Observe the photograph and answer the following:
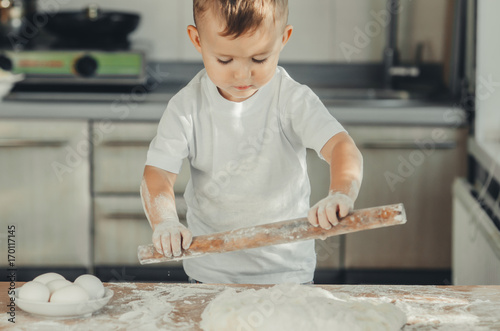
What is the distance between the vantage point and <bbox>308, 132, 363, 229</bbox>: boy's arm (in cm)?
114

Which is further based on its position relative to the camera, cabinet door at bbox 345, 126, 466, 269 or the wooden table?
cabinet door at bbox 345, 126, 466, 269

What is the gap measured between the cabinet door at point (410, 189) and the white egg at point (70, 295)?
5.41ft

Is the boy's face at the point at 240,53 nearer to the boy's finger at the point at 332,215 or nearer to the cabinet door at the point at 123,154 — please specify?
the boy's finger at the point at 332,215

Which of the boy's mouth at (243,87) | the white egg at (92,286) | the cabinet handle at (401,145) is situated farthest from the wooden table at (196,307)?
the cabinet handle at (401,145)

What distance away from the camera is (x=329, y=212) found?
1136 millimetres

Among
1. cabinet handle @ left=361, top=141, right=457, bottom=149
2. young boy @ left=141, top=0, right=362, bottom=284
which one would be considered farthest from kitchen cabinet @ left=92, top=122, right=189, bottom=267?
young boy @ left=141, top=0, right=362, bottom=284

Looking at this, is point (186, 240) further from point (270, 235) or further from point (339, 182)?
point (339, 182)

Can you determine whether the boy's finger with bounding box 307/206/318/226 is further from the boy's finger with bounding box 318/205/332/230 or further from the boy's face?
the boy's face

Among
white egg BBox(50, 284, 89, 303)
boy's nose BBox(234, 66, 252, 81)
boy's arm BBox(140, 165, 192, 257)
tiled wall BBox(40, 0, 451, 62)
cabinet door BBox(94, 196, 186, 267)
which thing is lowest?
cabinet door BBox(94, 196, 186, 267)

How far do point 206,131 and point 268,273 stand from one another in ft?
1.08

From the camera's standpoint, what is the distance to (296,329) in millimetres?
1094

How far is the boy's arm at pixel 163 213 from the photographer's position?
3.92ft

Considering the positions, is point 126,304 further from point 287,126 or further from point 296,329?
point 287,126

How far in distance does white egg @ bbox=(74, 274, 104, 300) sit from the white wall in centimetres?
166
